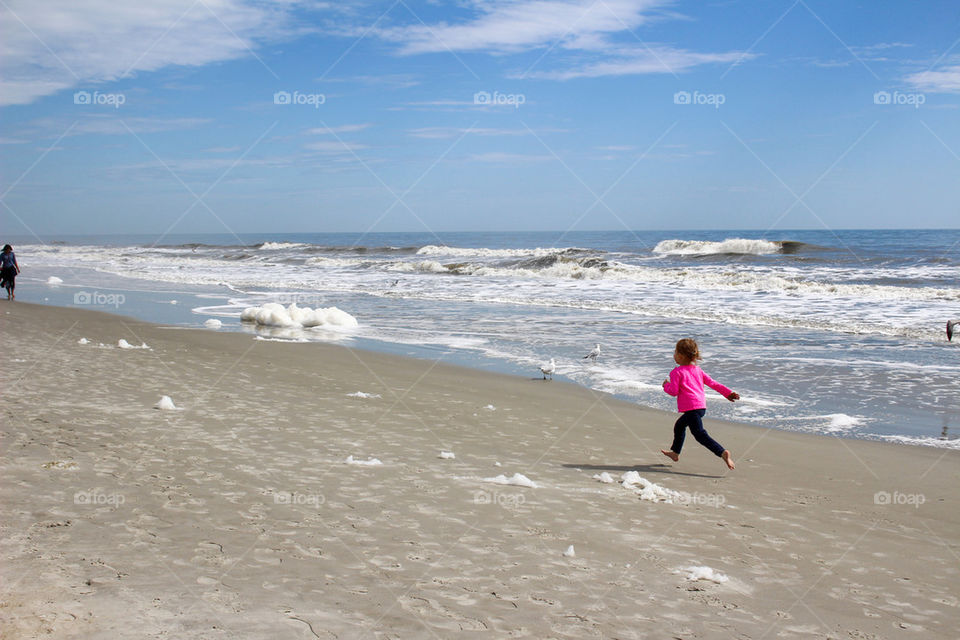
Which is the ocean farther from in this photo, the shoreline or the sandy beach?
the sandy beach

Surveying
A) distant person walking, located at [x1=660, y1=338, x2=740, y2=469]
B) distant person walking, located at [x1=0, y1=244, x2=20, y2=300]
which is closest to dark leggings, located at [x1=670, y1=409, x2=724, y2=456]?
distant person walking, located at [x1=660, y1=338, x2=740, y2=469]

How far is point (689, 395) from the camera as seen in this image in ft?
21.9

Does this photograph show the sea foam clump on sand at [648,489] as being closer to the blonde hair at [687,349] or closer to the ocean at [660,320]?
the blonde hair at [687,349]

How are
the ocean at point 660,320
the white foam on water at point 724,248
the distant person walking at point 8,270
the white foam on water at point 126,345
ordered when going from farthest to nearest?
the white foam on water at point 724,248 < the distant person walking at point 8,270 < the white foam on water at point 126,345 < the ocean at point 660,320

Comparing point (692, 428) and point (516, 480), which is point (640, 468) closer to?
point (692, 428)

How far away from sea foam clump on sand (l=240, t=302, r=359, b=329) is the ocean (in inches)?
14.5

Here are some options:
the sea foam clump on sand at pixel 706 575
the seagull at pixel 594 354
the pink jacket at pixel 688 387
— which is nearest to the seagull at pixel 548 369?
the seagull at pixel 594 354

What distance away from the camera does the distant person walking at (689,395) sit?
21.4 feet

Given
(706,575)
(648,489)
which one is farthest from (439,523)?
(648,489)

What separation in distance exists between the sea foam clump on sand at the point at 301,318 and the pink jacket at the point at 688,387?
33.8 feet

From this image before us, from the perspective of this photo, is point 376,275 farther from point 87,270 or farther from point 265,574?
point 265,574

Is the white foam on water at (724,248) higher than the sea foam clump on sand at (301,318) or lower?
higher

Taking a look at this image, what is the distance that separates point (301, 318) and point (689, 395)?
11.0 m

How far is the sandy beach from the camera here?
3.42 metres
